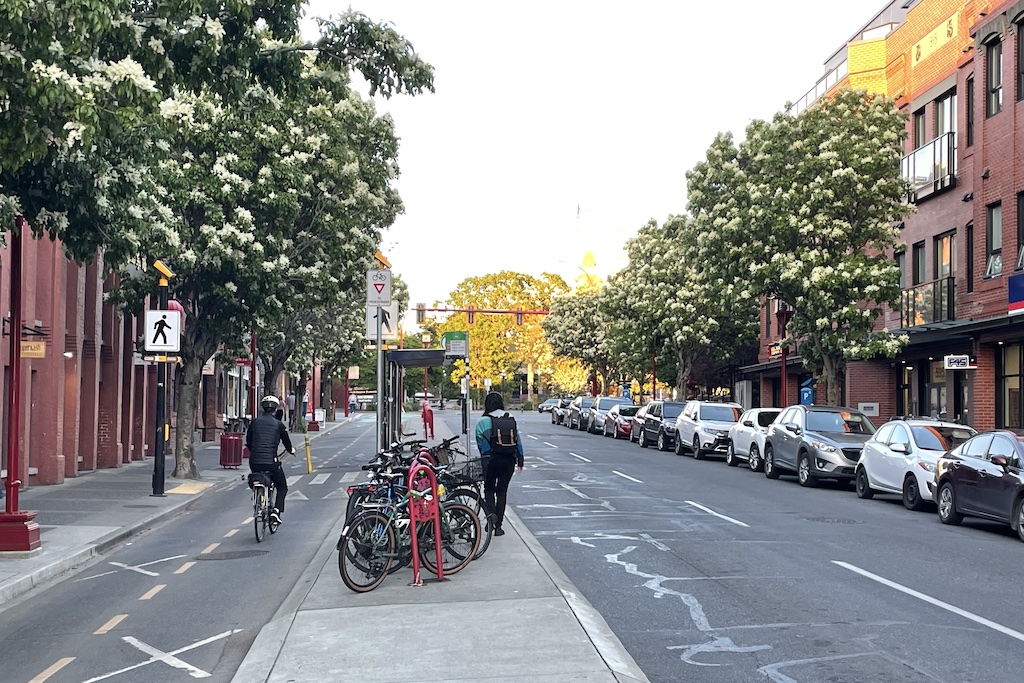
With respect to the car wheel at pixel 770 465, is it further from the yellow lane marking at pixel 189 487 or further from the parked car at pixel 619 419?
the parked car at pixel 619 419

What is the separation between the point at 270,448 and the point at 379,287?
10.00 feet

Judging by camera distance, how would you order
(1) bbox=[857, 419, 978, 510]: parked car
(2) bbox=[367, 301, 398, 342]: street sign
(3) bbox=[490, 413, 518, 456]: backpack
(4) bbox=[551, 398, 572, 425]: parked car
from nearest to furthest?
(3) bbox=[490, 413, 518, 456]: backpack < (2) bbox=[367, 301, 398, 342]: street sign < (1) bbox=[857, 419, 978, 510]: parked car < (4) bbox=[551, 398, 572, 425]: parked car

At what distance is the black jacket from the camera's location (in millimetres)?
16078

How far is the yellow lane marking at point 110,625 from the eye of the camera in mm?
9688

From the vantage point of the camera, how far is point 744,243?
3041 cm

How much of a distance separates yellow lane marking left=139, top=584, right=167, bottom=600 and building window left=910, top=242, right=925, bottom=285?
27775 mm

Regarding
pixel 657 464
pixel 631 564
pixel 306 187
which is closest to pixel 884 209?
pixel 657 464

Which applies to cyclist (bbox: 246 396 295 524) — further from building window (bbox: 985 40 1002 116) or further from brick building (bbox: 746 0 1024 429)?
building window (bbox: 985 40 1002 116)

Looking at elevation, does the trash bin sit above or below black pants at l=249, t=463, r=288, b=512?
below

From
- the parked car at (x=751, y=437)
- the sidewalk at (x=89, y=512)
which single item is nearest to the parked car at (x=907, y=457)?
the parked car at (x=751, y=437)

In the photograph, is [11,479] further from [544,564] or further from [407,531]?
[544,564]

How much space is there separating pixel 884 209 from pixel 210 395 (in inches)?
1128

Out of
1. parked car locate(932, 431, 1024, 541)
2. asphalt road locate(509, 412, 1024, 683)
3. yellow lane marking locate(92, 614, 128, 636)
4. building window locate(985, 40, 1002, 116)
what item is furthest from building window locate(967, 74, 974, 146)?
yellow lane marking locate(92, 614, 128, 636)

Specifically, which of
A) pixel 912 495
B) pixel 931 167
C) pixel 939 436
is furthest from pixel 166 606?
pixel 931 167
